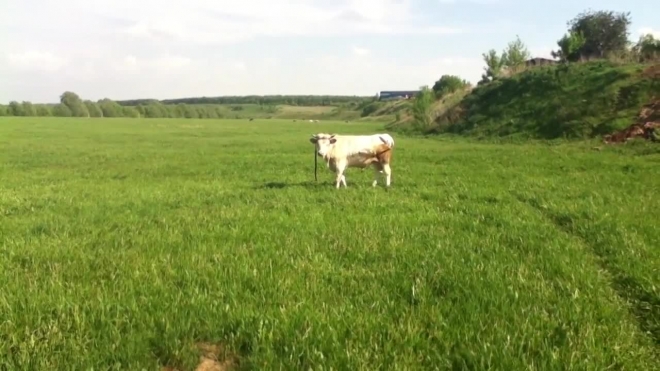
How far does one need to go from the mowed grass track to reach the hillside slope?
2284 cm

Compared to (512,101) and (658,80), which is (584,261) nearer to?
(658,80)

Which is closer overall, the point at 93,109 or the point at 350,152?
the point at 350,152

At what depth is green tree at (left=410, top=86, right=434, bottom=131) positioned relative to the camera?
2412 inches

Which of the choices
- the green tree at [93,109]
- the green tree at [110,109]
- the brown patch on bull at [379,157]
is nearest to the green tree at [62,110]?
the green tree at [93,109]

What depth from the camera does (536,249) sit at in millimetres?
8602

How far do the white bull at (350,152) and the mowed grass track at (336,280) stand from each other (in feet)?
6.36

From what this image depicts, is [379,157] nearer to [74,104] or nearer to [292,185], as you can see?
[292,185]

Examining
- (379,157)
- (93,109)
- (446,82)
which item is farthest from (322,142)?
(93,109)

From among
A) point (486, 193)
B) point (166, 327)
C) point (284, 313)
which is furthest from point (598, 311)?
point (486, 193)

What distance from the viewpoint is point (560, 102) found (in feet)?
133

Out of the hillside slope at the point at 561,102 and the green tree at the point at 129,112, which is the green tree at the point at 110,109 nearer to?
the green tree at the point at 129,112

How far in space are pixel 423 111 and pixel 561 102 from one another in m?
27.7

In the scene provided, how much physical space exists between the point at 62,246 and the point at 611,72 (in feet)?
141

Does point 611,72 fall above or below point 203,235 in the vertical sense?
above
